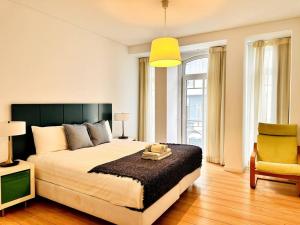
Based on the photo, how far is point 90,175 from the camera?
2.39m

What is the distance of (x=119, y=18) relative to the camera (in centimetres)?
364

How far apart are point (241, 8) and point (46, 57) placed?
3151 mm

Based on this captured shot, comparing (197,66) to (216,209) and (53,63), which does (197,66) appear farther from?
(216,209)

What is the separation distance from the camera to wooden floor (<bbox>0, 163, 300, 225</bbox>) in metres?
2.50

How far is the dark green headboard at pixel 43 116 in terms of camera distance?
310cm

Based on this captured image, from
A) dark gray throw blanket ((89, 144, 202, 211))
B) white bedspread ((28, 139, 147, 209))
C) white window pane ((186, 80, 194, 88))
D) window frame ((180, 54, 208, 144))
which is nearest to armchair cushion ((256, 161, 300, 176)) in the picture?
dark gray throw blanket ((89, 144, 202, 211))

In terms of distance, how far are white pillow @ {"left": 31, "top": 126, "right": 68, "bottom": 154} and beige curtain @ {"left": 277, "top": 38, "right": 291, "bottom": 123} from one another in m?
3.96

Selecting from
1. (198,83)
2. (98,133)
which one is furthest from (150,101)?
(98,133)

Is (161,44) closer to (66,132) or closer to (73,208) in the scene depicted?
(66,132)

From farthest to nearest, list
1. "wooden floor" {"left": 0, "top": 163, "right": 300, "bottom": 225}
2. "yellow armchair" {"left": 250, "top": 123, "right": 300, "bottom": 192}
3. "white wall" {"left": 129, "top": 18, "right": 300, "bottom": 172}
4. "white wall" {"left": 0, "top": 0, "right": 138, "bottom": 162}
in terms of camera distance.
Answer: "white wall" {"left": 129, "top": 18, "right": 300, "bottom": 172} < "yellow armchair" {"left": 250, "top": 123, "right": 300, "bottom": 192} < "white wall" {"left": 0, "top": 0, "right": 138, "bottom": 162} < "wooden floor" {"left": 0, "top": 163, "right": 300, "bottom": 225}

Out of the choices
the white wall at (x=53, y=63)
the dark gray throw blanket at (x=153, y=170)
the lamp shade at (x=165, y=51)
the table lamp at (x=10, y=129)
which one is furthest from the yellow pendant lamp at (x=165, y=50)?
the table lamp at (x=10, y=129)

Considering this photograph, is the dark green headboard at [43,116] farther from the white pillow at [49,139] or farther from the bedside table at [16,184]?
the bedside table at [16,184]

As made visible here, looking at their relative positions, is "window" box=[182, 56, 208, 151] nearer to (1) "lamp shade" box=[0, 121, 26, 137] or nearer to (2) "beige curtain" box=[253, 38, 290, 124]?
(2) "beige curtain" box=[253, 38, 290, 124]

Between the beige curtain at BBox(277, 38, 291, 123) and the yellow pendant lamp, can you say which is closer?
the yellow pendant lamp
